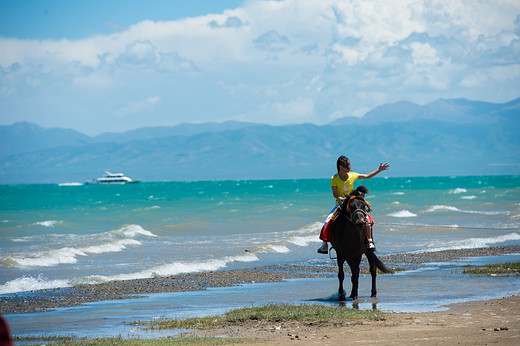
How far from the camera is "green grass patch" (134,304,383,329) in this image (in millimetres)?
12556

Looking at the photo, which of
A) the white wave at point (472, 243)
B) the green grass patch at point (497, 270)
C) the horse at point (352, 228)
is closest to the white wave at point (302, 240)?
the white wave at point (472, 243)

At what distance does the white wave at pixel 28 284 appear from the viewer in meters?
20.2

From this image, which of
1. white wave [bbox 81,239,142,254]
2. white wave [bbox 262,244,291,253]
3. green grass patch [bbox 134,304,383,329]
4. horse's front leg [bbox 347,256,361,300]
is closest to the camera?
green grass patch [bbox 134,304,383,329]

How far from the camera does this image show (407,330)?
440 inches

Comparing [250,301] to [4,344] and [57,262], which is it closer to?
[4,344]

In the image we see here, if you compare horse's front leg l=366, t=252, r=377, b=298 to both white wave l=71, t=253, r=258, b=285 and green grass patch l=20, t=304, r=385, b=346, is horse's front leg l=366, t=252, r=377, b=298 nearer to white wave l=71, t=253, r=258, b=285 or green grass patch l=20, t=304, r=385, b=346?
green grass patch l=20, t=304, r=385, b=346

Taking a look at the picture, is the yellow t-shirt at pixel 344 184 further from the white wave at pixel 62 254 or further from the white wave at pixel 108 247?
the white wave at pixel 108 247

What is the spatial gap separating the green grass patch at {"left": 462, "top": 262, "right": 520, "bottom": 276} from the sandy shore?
591 centimetres

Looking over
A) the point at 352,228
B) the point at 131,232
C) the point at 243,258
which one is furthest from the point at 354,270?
the point at 131,232

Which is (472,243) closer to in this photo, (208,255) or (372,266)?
(208,255)

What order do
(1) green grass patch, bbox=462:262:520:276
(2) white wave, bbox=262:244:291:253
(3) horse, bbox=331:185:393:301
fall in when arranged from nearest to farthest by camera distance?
(3) horse, bbox=331:185:393:301, (1) green grass patch, bbox=462:262:520:276, (2) white wave, bbox=262:244:291:253

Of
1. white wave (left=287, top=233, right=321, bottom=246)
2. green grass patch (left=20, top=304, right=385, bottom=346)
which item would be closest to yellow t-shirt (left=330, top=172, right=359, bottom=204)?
green grass patch (left=20, top=304, right=385, bottom=346)

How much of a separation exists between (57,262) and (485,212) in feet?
116

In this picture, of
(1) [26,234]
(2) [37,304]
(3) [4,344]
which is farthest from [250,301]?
(1) [26,234]
